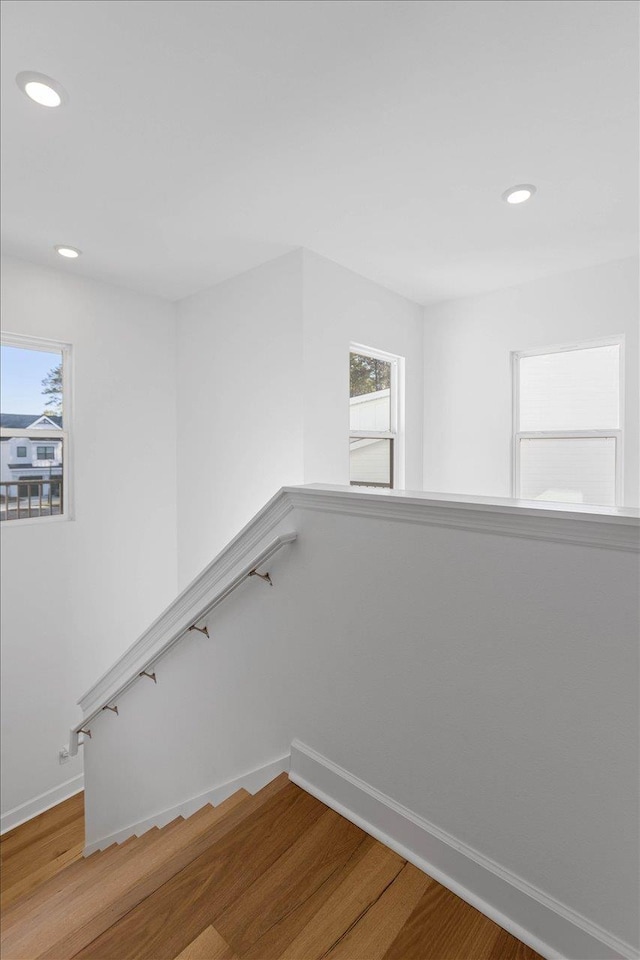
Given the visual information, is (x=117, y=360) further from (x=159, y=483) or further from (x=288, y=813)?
(x=288, y=813)

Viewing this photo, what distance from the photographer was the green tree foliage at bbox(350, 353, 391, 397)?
3.55 m

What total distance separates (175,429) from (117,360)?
0.69 m

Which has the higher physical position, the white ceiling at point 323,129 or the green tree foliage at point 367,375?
the white ceiling at point 323,129

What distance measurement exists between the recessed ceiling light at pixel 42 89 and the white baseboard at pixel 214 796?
2.44 meters

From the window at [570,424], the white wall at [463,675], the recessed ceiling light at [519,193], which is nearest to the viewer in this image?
the white wall at [463,675]

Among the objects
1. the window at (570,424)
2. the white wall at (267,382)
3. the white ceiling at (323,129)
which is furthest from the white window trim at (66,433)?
the window at (570,424)

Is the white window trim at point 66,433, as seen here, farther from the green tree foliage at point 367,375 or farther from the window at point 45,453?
the green tree foliage at point 367,375

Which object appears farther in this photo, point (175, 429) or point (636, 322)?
point (175, 429)

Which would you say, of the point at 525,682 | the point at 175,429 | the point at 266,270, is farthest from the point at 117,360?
the point at 525,682

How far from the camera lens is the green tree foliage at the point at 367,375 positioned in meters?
3.55

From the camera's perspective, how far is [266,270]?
3.19 meters

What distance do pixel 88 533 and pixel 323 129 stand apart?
9.75 feet

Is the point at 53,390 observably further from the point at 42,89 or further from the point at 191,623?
the point at 191,623

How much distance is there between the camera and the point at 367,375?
3.69 meters
